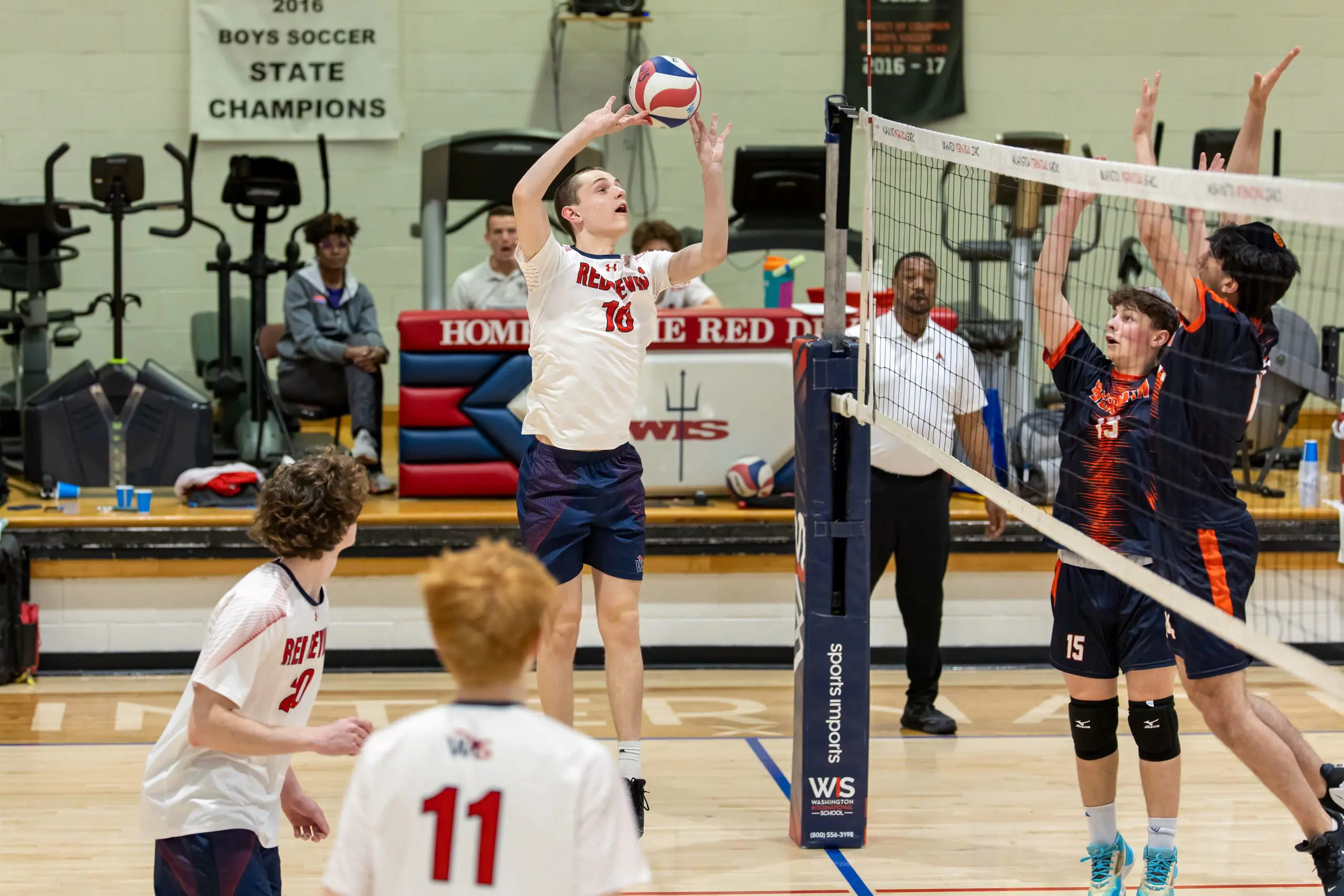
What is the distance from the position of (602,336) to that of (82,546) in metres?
3.52

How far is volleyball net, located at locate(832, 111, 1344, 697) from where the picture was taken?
3504 millimetres

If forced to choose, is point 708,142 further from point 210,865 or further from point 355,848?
point 355,848

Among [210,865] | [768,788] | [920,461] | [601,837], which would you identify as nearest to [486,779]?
[601,837]

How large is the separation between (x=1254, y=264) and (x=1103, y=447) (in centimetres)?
63

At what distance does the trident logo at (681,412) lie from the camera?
761 centimetres

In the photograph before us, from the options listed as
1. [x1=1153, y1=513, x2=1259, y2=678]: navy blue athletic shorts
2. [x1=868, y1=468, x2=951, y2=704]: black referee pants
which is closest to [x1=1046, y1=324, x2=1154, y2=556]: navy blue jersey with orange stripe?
[x1=1153, y1=513, x2=1259, y2=678]: navy blue athletic shorts

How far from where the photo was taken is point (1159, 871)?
14.1 ft

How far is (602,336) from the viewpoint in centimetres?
474

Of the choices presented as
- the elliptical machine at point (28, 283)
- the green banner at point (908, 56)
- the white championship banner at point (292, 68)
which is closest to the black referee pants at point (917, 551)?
the elliptical machine at point (28, 283)

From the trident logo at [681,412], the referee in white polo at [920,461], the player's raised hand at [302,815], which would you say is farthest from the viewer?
the trident logo at [681,412]

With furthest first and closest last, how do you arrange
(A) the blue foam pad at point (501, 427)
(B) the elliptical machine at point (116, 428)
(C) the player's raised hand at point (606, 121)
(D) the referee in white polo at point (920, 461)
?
(B) the elliptical machine at point (116, 428) → (A) the blue foam pad at point (501, 427) → (D) the referee in white polo at point (920, 461) → (C) the player's raised hand at point (606, 121)

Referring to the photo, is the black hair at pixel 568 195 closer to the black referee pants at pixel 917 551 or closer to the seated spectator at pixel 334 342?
the black referee pants at pixel 917 551

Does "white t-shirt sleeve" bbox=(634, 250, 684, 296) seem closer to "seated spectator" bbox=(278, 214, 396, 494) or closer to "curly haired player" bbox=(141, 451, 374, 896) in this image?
"curly haired player" bbox=(141, 451, 374, 896)

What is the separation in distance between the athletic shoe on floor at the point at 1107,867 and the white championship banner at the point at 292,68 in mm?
8532
